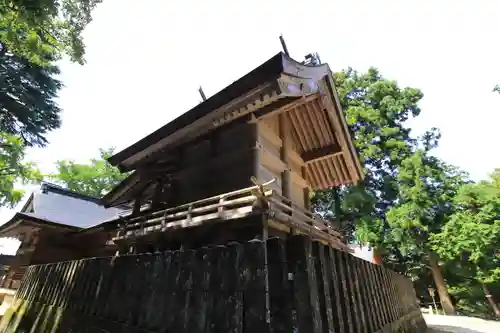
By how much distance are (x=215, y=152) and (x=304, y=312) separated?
6.17 m

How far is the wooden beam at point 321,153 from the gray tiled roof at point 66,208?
1336 centimetres

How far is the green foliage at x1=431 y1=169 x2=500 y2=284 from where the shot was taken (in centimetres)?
1627

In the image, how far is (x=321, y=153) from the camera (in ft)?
32.3

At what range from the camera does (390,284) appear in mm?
5875

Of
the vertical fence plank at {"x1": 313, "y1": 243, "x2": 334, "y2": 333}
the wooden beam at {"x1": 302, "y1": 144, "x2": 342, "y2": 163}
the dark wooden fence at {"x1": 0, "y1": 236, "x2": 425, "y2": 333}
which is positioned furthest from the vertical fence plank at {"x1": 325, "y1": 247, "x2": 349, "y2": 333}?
the wooden beam at {"x1": 302, "y1": 144, "x2": 342, "y2": 163}

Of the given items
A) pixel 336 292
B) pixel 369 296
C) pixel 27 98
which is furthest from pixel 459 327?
pixel 27 98

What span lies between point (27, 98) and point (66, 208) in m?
8.35

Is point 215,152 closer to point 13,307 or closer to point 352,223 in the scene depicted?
point 13,307

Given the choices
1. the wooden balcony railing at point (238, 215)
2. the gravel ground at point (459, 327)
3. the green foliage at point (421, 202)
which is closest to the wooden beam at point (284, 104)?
the wooden balcony railing at point (238, 215)

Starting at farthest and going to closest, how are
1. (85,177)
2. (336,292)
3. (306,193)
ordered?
(85,177)
(306,193)
(336,292)

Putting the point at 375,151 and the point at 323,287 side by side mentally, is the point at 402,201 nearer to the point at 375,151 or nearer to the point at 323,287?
the point at 375,151

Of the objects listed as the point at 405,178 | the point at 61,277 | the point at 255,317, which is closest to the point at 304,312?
the point at 255,317

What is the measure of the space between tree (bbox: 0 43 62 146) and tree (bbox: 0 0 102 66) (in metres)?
9.83

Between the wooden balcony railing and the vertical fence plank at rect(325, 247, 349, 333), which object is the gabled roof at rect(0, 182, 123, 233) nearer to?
the wooden balcony railing
